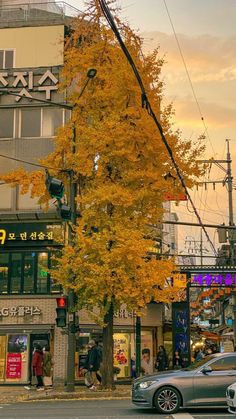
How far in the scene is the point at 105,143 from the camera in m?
18.9

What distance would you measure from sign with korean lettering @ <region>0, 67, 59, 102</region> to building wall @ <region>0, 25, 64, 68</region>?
81 centimetres

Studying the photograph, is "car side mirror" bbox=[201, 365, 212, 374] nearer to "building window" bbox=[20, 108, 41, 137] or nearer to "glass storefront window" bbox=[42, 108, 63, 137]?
"glass storefront window" bbox=[42, 108, 63, 137]

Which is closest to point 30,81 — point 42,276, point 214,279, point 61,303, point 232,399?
point 42,276

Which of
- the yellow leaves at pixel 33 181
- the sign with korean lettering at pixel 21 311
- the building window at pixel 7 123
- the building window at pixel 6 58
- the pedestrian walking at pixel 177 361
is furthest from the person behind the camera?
the building window at pixel 6 58

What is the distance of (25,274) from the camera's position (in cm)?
2514

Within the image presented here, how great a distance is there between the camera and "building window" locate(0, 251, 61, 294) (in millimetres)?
24859

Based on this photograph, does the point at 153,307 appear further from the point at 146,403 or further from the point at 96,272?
the point at 146,403

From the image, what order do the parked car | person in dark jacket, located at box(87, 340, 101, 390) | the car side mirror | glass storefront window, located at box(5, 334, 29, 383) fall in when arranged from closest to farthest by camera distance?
the parked car
the car side mirror
person in dark jacket, located at box(87, 340, 101, 390)
glass storefront window, located at box(5, 334, 29, 383)

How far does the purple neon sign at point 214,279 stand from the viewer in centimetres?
2716

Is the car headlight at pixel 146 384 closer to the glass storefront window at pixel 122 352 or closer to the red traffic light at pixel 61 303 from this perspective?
the red traffic light at pixel 61 303

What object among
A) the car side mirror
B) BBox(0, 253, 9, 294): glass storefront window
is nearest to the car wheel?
the car side mirror

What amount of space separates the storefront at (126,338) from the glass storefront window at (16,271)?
3281 millimetres

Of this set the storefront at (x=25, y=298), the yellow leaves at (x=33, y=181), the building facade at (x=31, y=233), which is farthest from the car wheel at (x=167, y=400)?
the storefront at (x=25, y=298)

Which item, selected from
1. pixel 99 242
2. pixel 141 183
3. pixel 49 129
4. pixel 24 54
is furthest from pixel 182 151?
pixel 24 54
